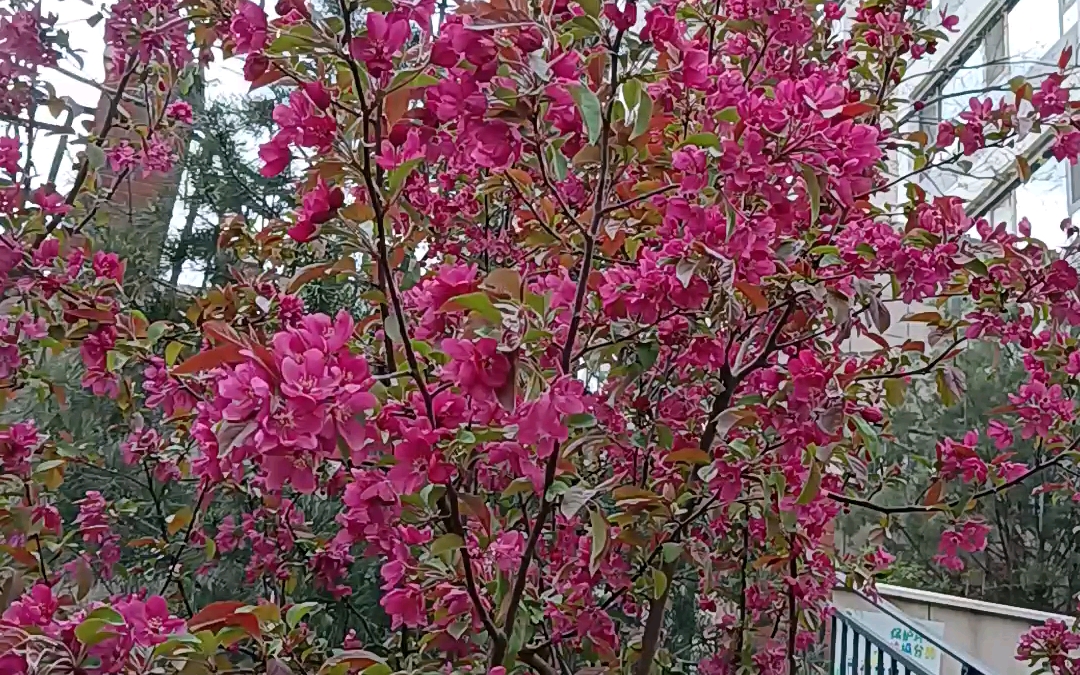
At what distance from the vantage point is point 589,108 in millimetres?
668

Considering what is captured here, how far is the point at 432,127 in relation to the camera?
2.55 feet

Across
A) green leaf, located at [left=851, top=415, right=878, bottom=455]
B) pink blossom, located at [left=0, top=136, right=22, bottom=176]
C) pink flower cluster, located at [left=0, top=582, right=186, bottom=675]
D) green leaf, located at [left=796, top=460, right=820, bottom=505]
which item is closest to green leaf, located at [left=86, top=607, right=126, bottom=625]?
pink flower cluster, located at [left=0, top=582, right=186, bottom=675]

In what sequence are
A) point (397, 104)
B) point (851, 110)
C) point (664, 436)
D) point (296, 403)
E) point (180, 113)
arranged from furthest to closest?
1. point (180, 113)
2. point (664, 436)
3. point (851, 110)
4. point (397, 104)
5. point (296, 403)

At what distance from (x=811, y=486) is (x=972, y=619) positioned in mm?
2405

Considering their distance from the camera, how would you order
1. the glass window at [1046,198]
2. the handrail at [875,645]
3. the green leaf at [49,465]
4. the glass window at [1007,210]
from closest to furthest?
the green leaf at [49,465]
the handrail at [875,645]
the glass window at [1046,198]
the glass window at [1007,210]

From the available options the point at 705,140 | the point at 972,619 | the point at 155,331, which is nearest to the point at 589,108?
the point at 705,140

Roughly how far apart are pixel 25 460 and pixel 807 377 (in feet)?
3.65

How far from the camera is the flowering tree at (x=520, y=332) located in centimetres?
69

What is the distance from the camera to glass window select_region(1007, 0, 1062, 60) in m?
2.84

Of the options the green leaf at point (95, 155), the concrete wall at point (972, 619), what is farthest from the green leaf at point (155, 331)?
the concrete wall at point (972, 619)

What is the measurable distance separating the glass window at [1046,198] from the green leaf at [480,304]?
2657 mm

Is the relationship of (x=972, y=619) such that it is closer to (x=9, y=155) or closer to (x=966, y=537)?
(x=966, y=537)

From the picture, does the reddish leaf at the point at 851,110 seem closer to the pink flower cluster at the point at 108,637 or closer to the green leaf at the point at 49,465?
the pink flower cluster at the point at 108,637

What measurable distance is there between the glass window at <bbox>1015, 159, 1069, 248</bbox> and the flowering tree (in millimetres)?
1305
